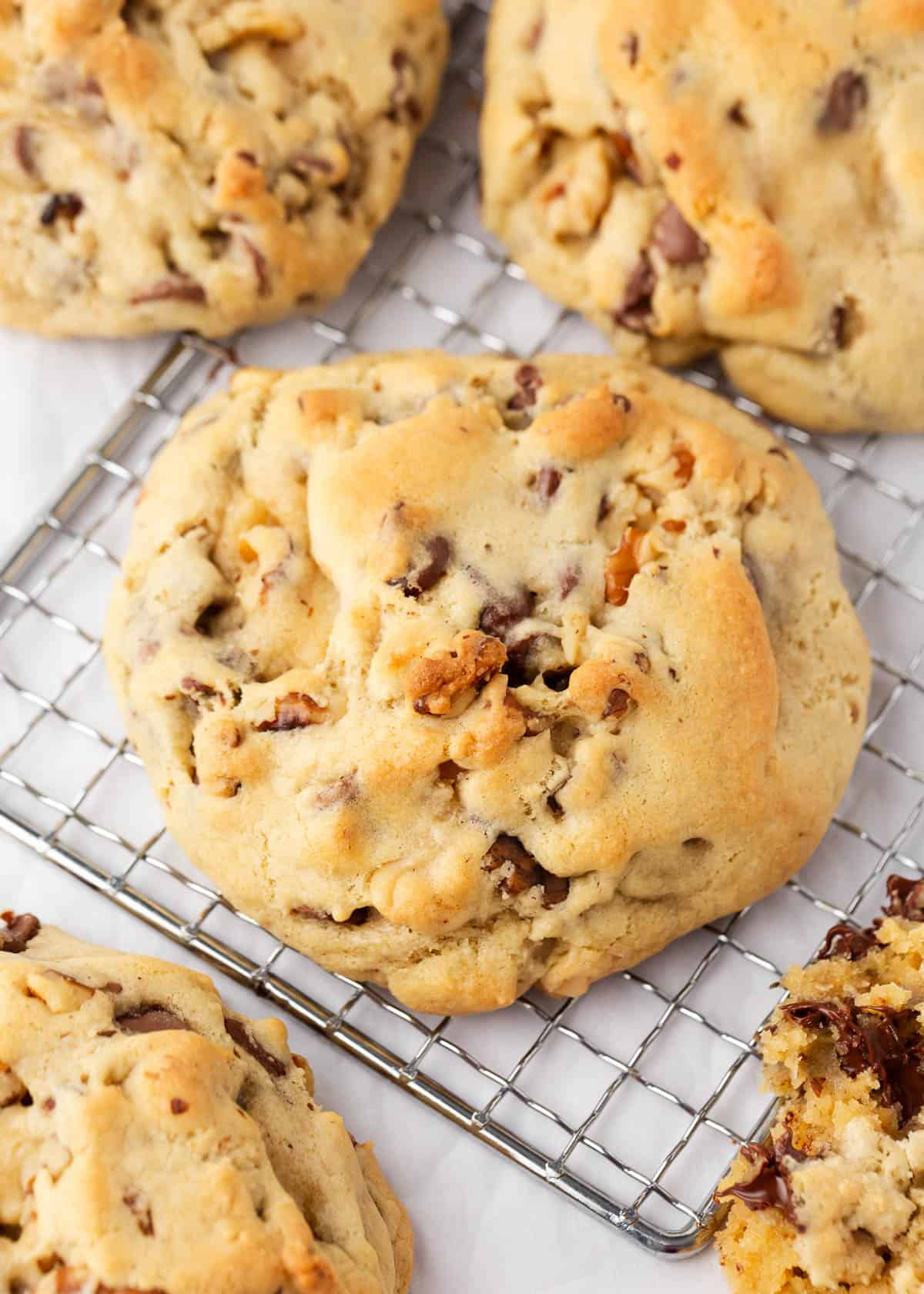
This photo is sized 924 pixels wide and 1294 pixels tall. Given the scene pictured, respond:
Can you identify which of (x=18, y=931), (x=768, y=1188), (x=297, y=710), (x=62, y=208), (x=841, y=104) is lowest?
(x=18, y=931)

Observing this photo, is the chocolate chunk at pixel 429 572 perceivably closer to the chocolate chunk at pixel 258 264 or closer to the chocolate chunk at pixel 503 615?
the chocolate chunk at pixel 503 615

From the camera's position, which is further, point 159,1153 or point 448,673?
point 448,673

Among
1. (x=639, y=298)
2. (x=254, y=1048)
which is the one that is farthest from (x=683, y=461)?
(x=254, y=1048)

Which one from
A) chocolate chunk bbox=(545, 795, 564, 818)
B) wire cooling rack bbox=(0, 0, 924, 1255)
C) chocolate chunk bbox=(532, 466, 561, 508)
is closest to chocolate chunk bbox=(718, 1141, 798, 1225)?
wire cooling rack bbox=(0, 0, 924, 1255)

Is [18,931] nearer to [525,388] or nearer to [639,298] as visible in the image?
[525,388]

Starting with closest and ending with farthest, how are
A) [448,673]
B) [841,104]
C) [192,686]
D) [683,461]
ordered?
[448,673]
[192,686]
[683,461]
[841,104]

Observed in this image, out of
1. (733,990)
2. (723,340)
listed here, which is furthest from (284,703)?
(723,340)
